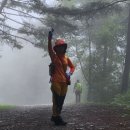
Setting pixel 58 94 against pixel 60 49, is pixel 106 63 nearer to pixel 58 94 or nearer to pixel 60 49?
pixel 60 49

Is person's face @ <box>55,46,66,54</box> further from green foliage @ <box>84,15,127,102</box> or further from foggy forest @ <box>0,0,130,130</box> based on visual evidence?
green foliage @ <box>84,15,127,102</box>

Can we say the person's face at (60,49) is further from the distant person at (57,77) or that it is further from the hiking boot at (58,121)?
the hiking boot at (58,121)

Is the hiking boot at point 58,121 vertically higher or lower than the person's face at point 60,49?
lower

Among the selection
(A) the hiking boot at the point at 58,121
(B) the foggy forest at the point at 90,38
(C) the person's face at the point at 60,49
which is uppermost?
(B) the foggy forest at the point at 90,38

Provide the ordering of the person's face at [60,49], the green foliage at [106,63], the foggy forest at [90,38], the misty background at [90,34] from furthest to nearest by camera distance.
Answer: the green foliage at [106,63], the misty background at [90,34], the foggy forest at [90,38], the person's face at [60,49]

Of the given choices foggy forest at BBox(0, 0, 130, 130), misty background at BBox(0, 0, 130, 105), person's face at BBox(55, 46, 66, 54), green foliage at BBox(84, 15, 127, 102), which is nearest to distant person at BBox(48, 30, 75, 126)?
person's face at BBox(55, 46, 66, 54)

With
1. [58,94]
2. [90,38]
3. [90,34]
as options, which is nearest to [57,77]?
[58,94]

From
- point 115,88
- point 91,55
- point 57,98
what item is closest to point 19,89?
point 91,55

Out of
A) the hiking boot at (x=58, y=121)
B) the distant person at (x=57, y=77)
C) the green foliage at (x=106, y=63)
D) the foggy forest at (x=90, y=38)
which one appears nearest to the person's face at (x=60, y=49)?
the distant person at (x=57, y=77)

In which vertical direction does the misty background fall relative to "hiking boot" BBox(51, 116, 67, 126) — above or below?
above

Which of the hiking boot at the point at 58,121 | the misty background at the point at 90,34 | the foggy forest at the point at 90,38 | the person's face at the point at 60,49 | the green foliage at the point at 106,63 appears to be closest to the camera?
the hiking boot at the point at 58,121

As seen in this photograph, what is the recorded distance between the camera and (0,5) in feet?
93.9

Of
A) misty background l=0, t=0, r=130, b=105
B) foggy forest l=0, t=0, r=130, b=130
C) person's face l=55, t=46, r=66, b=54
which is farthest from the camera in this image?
misty background l=0, t=0, r=130, b=105

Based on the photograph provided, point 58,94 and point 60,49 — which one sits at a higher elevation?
point 60,49
